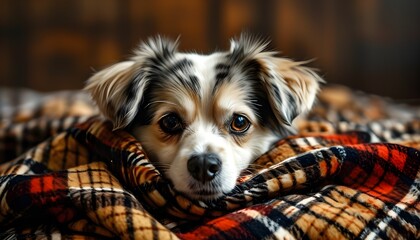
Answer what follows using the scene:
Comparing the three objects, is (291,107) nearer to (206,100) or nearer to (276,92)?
(276,92)

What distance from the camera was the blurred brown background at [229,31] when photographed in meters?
3.27

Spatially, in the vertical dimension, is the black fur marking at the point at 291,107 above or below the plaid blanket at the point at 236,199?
above

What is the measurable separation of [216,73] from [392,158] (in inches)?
20.7

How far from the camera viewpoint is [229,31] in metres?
3.32

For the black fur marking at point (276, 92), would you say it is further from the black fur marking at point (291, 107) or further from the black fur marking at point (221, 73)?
the black fur marking at point (221, 73)

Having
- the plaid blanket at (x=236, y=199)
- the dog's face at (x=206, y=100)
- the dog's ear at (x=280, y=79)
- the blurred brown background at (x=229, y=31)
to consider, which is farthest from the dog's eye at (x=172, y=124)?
the blurred brown background at (x=229, y=31)

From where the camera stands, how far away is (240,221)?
3.40ft

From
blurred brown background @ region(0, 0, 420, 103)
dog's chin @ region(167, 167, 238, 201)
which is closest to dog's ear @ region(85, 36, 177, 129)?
dog's chin @ region(167, 167, 238, 201)

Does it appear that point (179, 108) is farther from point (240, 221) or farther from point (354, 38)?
point (354, 38)

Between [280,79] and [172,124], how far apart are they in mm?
344

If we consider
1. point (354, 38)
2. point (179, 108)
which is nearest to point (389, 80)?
point (354, 38)

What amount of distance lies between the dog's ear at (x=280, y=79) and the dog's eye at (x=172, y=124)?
27cm

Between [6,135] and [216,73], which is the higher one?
[216,73]

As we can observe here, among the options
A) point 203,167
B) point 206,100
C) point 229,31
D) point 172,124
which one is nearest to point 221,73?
point 206,100
